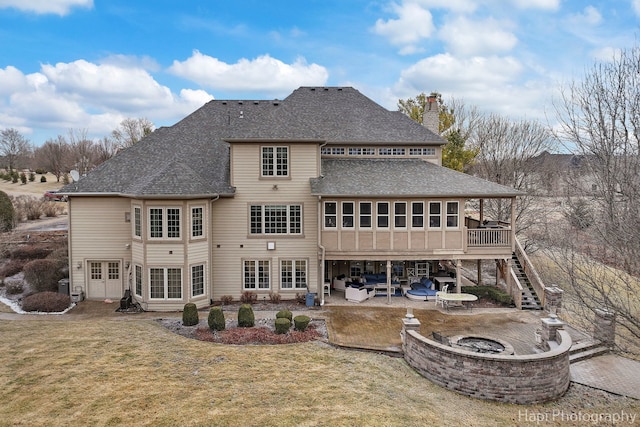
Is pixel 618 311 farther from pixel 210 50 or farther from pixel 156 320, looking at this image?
pixel 210 50

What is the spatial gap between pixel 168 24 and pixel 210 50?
3.30 metres

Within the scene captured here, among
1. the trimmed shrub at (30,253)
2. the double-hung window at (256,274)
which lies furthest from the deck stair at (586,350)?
the trimmed shrub at (30,253)

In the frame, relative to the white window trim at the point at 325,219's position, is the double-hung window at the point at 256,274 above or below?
below

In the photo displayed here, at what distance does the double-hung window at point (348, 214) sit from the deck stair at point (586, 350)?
9550 millimetres

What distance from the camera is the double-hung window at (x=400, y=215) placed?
18703 mm

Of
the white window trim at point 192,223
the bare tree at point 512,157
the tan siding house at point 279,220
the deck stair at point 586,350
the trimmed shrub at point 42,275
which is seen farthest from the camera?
the bare tree at point 512,157

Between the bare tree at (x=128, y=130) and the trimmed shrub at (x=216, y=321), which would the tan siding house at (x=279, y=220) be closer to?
the trimmed shrub at (x=216, y=321)

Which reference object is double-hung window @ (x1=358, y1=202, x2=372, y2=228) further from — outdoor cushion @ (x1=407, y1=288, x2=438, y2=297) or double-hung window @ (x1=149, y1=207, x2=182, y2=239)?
double-hung window @ (x1=149, y1=207, x2=182, y2=239)

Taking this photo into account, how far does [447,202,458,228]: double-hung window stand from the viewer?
18.7 m

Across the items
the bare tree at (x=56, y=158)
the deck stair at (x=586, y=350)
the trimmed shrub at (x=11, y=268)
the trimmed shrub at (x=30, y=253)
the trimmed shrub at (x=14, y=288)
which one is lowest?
the deck stair at (x=586, y=350)

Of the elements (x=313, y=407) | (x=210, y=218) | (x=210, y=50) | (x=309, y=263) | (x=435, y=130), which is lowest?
(x=313, y=407)

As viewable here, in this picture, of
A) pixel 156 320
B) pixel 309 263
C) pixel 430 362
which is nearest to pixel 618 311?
pixel 430 362

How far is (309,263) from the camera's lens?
19.2 metres

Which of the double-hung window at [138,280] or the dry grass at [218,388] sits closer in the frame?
the dry grass at [218,388]
